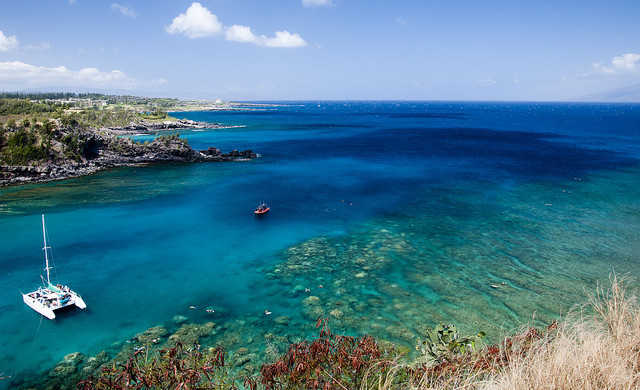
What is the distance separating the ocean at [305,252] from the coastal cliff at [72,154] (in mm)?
5791

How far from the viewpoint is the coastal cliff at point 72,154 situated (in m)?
64.8

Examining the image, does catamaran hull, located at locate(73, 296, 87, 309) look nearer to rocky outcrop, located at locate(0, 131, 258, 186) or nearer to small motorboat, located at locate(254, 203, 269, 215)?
small motorboat, located at locate(254, 203, 269, 215)

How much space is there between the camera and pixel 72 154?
7344 cm

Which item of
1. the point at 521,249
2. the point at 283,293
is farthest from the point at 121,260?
the point at 521,249

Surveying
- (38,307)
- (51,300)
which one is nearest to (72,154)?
(38,307)

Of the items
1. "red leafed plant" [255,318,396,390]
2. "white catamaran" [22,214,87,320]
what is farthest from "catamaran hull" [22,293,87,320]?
"red leafed plant" [255,318,396,390]

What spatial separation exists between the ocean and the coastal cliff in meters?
5.79

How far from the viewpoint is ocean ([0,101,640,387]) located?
24578 mm

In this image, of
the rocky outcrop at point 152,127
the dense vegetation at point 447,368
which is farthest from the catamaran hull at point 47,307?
the rocky outcrop at point 152,127

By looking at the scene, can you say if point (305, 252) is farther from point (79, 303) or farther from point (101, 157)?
point (101, 157)

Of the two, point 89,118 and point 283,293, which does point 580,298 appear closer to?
point 283,293

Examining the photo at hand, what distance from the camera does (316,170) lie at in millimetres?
78125

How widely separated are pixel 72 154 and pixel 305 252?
6584 centimetres

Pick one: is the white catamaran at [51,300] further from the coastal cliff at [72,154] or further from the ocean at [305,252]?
the coastal cliff at [72,154]
